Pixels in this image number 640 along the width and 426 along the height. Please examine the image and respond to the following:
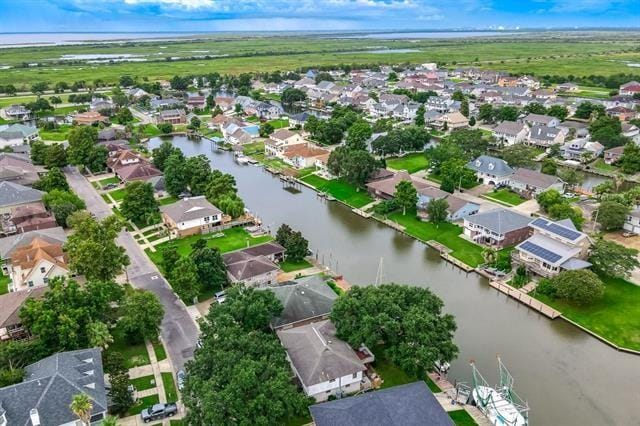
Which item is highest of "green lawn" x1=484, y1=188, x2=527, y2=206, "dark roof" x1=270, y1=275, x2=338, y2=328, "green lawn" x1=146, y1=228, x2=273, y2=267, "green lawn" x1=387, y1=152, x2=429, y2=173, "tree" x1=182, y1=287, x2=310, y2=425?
"tree" x1=182, y1=287, x2=310, y2=425

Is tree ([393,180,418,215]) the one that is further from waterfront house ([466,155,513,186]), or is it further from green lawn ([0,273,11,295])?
green lawn ([0,273,11,295])

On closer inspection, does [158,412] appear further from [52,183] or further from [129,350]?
[52,183]

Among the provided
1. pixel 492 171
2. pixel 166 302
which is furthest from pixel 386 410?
pixel 492 171

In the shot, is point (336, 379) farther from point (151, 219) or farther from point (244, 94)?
point (244, 94)

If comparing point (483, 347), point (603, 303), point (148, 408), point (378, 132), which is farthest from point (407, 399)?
point (378, 132)

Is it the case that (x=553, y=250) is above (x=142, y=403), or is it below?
above

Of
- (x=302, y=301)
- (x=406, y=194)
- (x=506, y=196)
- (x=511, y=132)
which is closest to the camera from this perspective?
(x=302, y=301)

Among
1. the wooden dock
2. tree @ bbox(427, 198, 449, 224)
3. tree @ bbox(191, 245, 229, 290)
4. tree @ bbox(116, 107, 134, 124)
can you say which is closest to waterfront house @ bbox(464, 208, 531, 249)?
tree @ bbox(427, 198, 449, 224)
